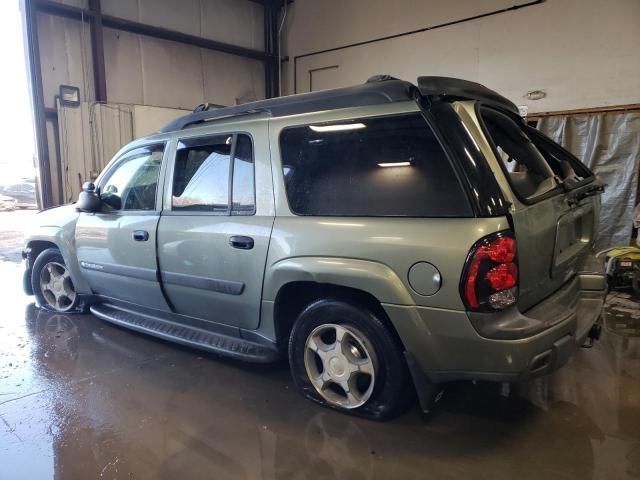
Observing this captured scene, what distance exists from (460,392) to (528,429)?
454 mm

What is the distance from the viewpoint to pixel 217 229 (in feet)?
8.77

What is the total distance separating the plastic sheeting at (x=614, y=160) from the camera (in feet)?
18.6

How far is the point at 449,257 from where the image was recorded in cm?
187

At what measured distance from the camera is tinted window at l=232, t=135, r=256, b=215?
8.47 feet

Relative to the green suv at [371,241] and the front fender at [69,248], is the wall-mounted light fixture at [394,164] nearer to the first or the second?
the green suv at [371,241]

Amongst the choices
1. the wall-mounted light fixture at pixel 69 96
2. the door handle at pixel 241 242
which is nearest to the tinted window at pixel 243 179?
the door handle at pixel 241 242

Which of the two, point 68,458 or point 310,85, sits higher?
point 310,85

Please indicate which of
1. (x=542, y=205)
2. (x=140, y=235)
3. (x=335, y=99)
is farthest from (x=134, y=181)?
(x=542, y=205)

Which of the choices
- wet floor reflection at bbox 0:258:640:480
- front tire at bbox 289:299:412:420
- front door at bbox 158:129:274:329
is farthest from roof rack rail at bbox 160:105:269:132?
wet floor reflection at bbox 0:258:640:480

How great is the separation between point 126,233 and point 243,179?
118cm

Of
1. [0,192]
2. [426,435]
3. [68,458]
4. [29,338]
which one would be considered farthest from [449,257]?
[0,192]

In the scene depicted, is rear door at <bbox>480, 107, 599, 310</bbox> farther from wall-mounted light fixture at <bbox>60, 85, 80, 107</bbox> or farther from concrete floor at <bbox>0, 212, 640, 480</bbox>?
wall-mounted light fixture at <bbox>60, 85, 80, 107</bbox>

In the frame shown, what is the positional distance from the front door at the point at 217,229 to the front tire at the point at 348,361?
1.23ft

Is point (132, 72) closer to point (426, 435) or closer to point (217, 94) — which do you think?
point (217, 94)
